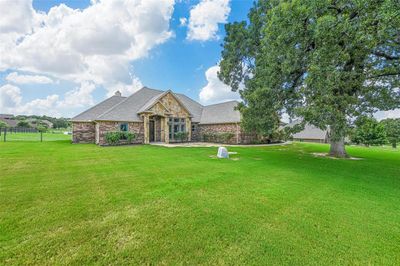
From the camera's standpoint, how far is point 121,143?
1816 cm

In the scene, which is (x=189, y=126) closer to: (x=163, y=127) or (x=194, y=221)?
(x=163, y=127)

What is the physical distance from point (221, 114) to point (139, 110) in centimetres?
998

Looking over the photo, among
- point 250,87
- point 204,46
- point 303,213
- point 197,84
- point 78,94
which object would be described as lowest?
point 303,213

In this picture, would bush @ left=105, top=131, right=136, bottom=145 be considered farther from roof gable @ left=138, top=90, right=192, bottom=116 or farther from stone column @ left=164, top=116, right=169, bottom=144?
stone column @ left=164, top=116, right=169, bottom=144

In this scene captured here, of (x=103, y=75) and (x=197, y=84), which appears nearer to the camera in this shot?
(x=103, y=75)

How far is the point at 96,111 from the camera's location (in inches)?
802

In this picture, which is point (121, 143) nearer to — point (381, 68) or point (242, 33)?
point (242, 33)

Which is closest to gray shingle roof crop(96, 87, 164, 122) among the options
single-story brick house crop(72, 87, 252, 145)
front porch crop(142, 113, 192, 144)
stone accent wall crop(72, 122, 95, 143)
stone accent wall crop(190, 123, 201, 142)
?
single-story brick house crop(72, 87, 252, 145)

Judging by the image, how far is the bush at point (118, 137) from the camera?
1711cm

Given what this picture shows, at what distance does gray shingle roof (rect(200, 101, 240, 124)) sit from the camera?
2210cm

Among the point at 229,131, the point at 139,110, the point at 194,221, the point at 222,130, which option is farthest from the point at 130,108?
the point at 194,221

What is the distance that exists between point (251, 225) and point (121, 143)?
1710 centimetres

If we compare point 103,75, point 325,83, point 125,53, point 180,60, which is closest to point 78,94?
point 103,75

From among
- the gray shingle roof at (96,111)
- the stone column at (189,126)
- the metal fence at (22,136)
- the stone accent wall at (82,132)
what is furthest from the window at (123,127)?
the metal fence at (22,136)
